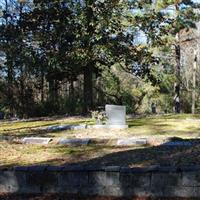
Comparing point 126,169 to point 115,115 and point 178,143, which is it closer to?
point 178,143

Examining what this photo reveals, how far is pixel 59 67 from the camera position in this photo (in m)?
23.2

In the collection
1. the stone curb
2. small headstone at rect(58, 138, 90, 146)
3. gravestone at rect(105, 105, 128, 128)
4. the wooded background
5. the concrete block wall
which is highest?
the wooded background

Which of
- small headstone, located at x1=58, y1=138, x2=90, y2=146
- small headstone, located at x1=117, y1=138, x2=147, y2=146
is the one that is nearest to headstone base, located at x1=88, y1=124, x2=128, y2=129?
small headstone, located at x1=58, y1=138, x2=90, y2=146

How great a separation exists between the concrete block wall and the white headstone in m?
7.51

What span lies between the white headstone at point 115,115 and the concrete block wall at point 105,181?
7.51 metres

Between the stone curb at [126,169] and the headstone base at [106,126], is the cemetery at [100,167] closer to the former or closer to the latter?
the stone curb at [126,169]

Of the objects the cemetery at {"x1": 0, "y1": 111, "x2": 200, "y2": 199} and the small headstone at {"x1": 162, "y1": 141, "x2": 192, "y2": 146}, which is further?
the small headstone at {"x1": 162, "y1": 141, "x2": 192, "y2": 146}

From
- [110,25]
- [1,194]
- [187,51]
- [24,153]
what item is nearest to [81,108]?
[110,25]

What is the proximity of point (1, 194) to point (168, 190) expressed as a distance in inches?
92.9

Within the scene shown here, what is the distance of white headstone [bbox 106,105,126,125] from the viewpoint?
1466 centimetres

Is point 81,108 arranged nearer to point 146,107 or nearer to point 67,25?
point 67,25

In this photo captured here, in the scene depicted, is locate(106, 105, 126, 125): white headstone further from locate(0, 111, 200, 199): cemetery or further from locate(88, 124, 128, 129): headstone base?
locate(0, 111, 200, 199): cemetery

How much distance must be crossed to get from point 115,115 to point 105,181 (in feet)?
25.7

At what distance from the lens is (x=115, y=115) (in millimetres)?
14750
